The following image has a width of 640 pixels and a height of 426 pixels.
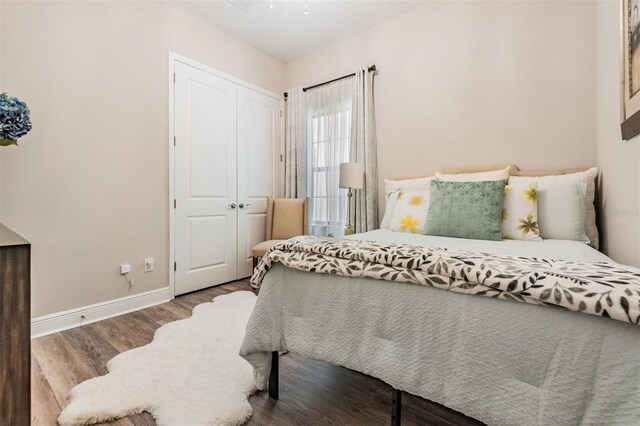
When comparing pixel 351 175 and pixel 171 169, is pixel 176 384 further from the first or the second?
pixel 351 175

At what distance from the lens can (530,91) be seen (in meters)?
2.33

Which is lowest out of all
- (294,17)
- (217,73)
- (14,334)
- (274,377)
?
(274,377)

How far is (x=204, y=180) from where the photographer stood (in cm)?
307

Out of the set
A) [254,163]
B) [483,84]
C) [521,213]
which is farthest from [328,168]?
[521,213]

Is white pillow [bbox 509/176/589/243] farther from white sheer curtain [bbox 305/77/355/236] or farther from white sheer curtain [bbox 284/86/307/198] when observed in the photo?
white sheer curtain [bbox 284/86/307/198]

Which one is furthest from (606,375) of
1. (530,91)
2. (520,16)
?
(520,16)

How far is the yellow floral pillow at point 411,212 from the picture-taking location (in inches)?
86.7

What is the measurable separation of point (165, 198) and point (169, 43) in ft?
4.89

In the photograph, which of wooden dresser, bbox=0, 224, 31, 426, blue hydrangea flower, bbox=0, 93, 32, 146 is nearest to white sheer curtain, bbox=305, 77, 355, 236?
blue hydrangea flower, bbox=0, 93, 32, 146

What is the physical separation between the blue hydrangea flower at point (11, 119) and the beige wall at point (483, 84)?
2.80m

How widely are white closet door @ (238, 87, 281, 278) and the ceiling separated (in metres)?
0.64

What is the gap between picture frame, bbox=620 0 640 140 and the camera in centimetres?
123

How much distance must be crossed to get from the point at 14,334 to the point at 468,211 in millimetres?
2147

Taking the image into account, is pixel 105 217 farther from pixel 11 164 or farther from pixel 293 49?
pixel 293 49
